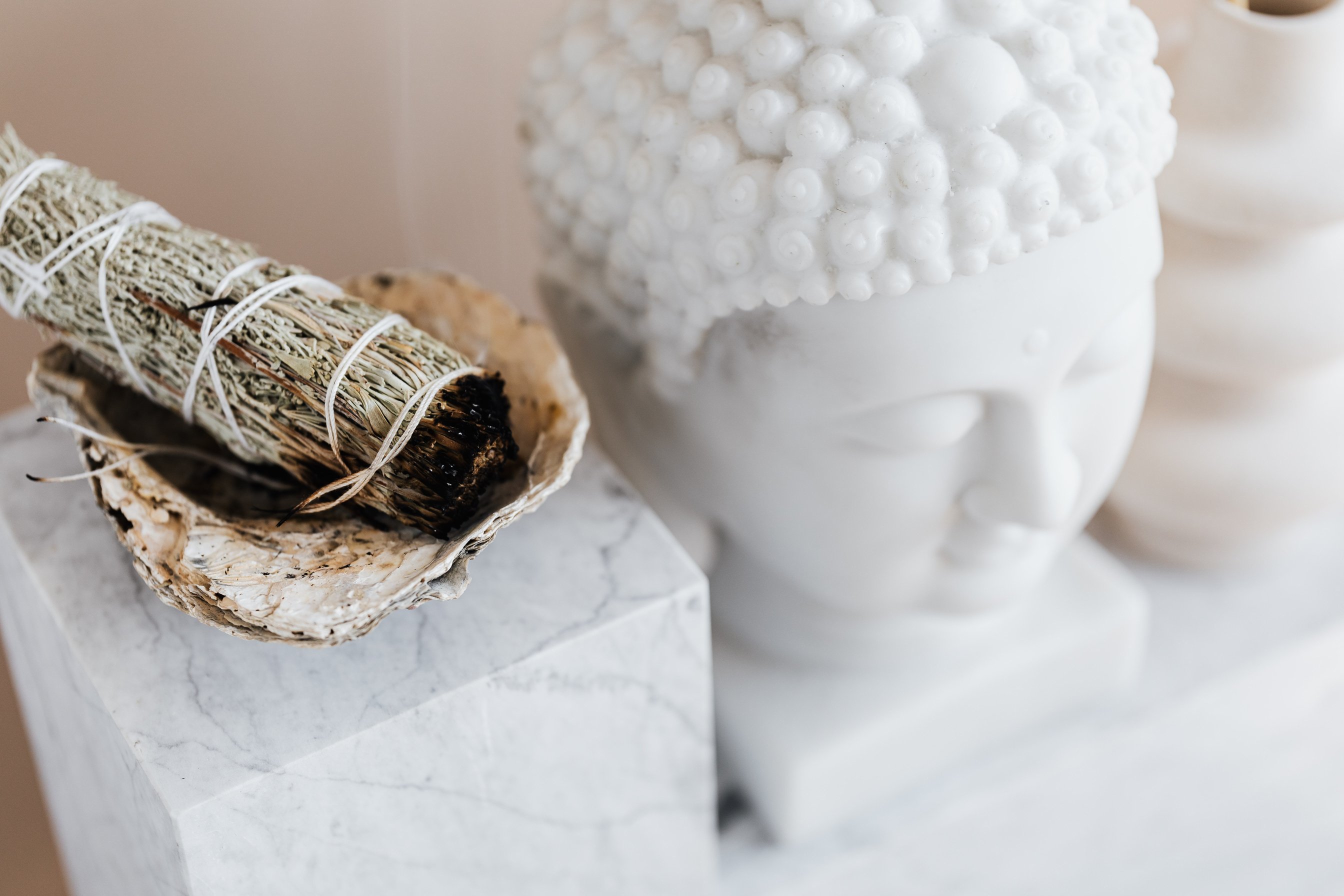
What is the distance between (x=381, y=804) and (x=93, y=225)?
38 cm

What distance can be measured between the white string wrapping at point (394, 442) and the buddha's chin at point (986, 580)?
1.29 ft

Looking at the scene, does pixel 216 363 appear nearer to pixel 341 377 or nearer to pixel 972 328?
pixel 341 377

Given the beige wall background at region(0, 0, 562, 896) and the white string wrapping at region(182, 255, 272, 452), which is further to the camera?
the beige wall background at region(0, 0, 562, 896)

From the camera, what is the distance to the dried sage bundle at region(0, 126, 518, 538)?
2.25 ft

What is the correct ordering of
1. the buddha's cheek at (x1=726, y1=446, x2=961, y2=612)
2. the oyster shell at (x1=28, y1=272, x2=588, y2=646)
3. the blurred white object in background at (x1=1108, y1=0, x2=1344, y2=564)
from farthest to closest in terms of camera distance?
the blurred white object in background at (x1=1108, y1=0, x2=1344, y2=564) < the buddha's cheek at (x1=726, y1=446, x2=961, y2=612) < the oyster shell at (x1=28, y1=272, x2=588, y2=646)

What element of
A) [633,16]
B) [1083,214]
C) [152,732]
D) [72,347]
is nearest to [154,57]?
[72,347]

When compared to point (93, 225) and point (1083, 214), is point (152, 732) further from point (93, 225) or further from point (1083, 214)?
point (1083, 214)

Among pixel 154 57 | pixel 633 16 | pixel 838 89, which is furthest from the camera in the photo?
pixel 154 57

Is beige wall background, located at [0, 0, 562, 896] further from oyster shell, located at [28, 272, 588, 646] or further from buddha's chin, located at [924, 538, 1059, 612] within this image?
buddha's chin, located at [924, 538, 1059, 612]

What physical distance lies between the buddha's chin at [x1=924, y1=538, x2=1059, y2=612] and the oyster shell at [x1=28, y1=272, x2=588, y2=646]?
30 cm

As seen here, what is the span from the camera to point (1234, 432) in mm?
1044

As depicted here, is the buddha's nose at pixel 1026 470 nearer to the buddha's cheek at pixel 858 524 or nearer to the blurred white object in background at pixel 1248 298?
the buddha's cheek at pixel 858 524

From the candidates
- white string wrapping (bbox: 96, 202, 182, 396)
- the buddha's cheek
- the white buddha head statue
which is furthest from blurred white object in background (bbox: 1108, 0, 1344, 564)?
white string wrapping (bbox: 96, 202, 182, 396)

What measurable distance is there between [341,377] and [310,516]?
0.41 ft
